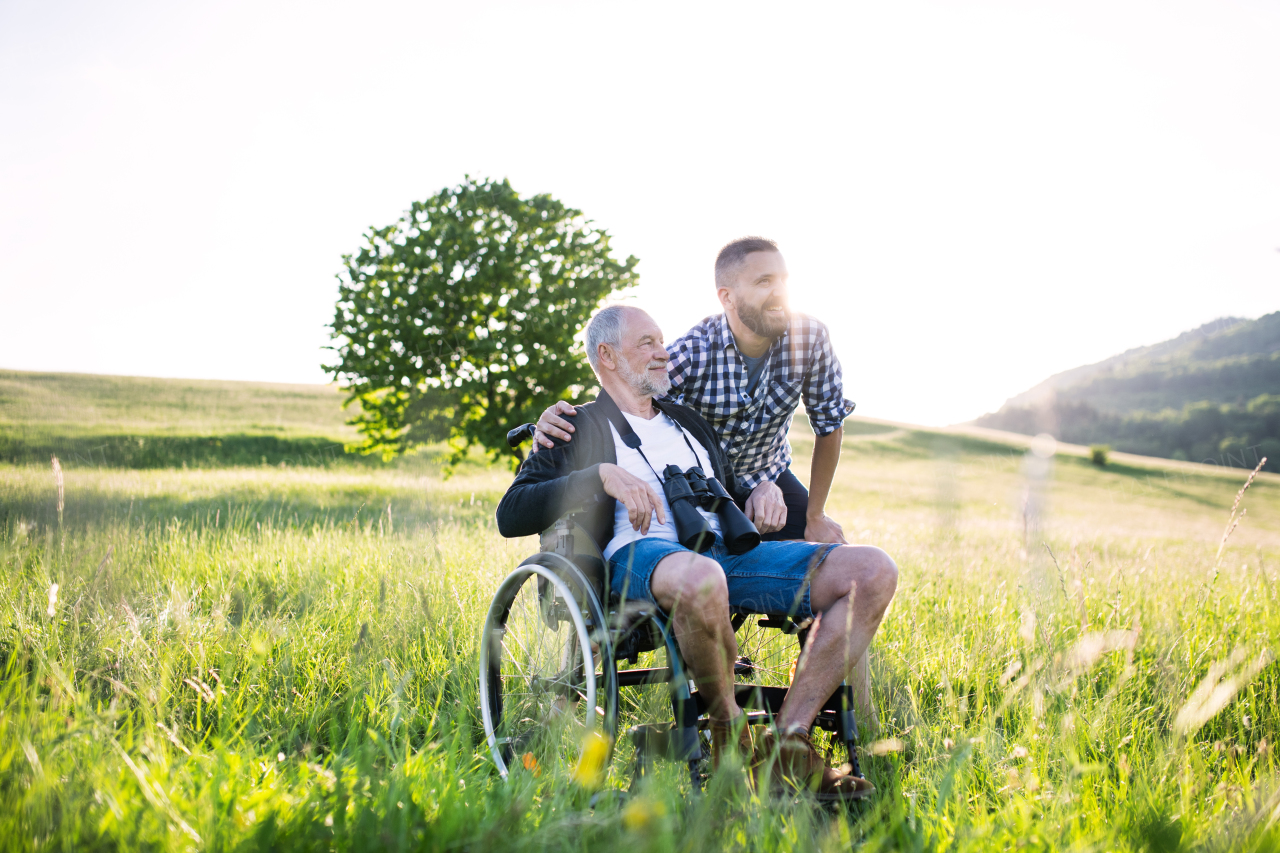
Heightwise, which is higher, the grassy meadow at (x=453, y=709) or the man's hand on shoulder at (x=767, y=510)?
the man's hand on shoulder at (x=767, y=510)

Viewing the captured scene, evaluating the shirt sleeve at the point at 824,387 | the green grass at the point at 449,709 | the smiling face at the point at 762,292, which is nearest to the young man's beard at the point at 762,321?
the smiling face at the point at 762,292

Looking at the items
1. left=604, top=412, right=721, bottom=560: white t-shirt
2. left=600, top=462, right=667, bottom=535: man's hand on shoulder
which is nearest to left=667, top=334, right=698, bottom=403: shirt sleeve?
left=604, top=412, right=721, bottom=560: white t-shirt

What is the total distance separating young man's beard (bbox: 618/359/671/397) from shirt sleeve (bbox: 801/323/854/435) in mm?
953

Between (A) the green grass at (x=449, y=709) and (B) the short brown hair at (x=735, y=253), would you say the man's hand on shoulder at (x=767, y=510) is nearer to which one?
(A) the green grass at (x=449, y=709)

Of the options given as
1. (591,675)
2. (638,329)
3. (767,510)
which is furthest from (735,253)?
(591,675)

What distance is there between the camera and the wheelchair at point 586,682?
1.96 metres

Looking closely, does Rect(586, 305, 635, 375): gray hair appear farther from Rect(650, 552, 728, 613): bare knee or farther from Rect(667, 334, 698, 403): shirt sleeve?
Rect(650, 552, 728, 613): bare knee

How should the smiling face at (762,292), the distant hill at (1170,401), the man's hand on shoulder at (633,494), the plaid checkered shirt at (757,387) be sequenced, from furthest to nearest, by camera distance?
1. the distant hill at (1170,401)
2. the plaid checkered shirt at (757,387)
3. the smiling face at (762,292)
4. the man's hand on shoulder at (633,494)

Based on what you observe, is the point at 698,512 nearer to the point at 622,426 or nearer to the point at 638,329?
the point at 622,426

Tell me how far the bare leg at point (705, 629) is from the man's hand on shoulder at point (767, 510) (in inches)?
26.8

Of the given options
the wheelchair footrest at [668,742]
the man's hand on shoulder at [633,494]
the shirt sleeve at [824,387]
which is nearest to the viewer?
the wheelchair footrest at [668,742]

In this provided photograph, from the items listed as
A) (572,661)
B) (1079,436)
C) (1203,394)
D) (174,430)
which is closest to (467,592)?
(572,661)

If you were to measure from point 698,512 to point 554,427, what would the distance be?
66 centimetres

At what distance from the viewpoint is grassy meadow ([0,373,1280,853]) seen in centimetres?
147
